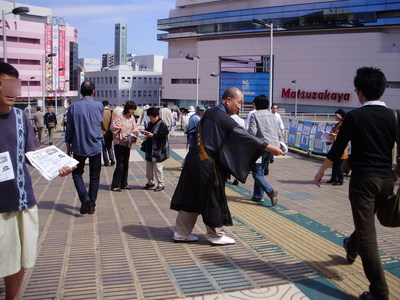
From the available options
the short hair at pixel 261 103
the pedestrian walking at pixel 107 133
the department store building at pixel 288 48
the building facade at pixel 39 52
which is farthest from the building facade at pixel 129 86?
the short hair at pixel 261 103

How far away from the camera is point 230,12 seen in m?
73.2

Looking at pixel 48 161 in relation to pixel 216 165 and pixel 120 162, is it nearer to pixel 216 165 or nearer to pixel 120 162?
pixel 216 165

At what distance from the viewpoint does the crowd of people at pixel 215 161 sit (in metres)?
3.05

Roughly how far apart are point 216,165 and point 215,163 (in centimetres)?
2

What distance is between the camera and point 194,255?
4.55m

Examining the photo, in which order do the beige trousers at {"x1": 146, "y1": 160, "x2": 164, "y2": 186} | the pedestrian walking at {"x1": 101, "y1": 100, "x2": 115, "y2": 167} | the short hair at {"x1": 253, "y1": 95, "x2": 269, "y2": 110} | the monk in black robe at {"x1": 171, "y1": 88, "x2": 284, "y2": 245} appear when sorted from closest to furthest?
the monk in black robe at {"x1": 171, "y1": 88, "x2": 284, "y2": 245}, the short hair at {"x1": 253, "y1": 95, "x2": 269, "y2": 110}, the beige trousers at {"x1": 146, "y1": 160, "x2": 164, "y2": 186}, the pedestrian walking at {"x1": 101, "y1": 100, "x2": 115, "y2": 167}

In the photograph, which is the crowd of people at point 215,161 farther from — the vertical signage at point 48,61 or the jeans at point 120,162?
the vertical signage at point 48,61

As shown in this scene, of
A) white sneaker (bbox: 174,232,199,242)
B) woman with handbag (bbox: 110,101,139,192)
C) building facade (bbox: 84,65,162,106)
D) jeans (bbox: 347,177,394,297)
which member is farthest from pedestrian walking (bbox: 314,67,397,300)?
building facade (bbox: 84,65,162,106)

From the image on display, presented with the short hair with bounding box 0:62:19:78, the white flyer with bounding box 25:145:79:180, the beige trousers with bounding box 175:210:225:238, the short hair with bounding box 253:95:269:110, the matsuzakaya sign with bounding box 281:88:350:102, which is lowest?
the beige trousers with bounding box 175:210:225:238

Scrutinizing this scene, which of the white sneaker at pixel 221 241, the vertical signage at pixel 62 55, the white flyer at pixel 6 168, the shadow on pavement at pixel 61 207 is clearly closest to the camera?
the white flyer at pixel 6 168

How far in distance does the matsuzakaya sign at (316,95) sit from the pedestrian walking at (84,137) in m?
60.0

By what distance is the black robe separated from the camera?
4.59m

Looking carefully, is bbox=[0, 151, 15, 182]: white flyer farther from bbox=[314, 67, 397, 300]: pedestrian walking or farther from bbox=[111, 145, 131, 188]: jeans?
bbox=[111, 145, 131, 188]: jeans

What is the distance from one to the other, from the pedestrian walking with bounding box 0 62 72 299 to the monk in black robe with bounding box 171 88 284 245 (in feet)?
6.23
